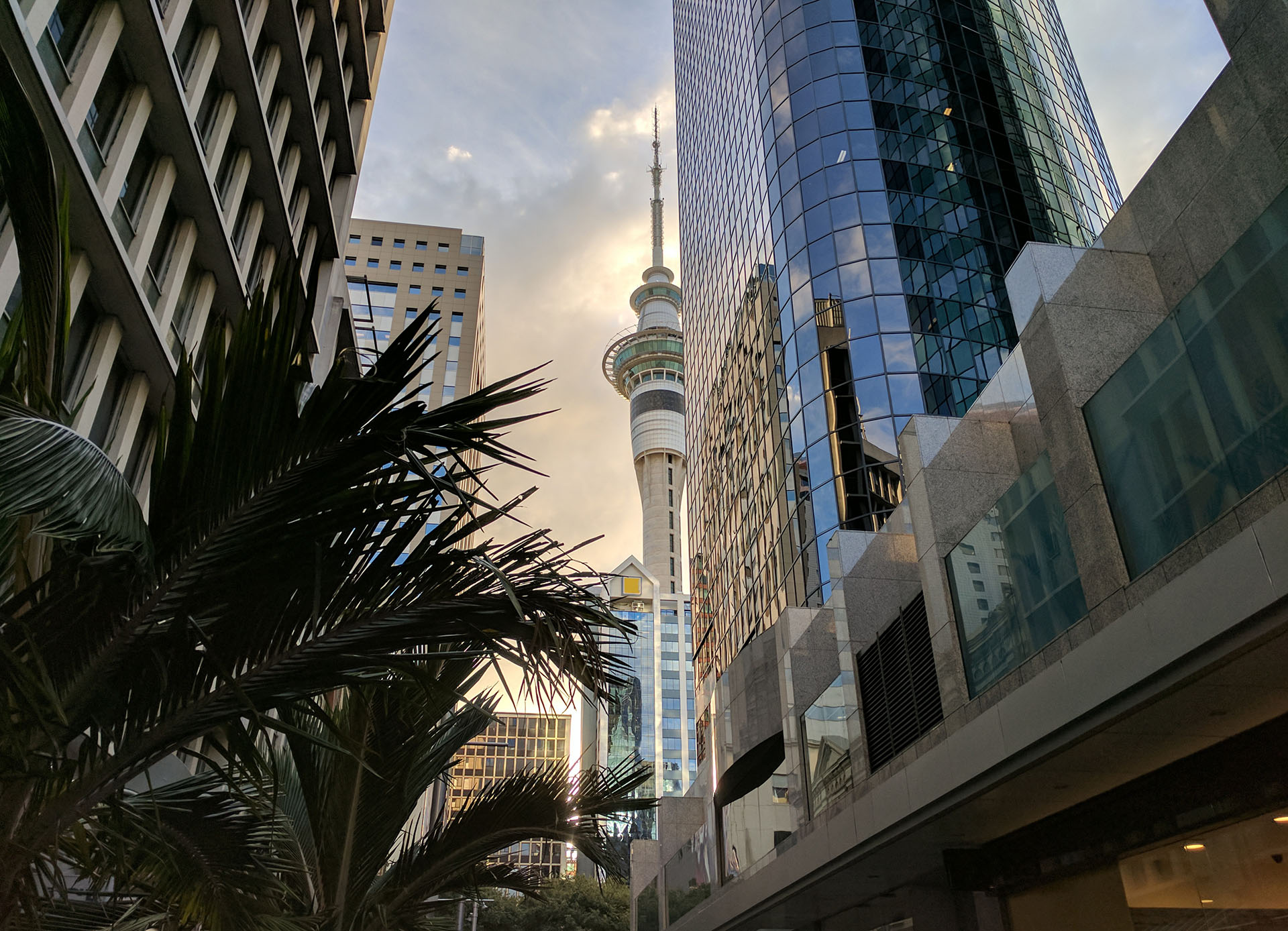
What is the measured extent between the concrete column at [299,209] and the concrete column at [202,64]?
4402 mm

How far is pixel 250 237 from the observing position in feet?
53.7

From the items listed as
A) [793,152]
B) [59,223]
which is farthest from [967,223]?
[59,223]

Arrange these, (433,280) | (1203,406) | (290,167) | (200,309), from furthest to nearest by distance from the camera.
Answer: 1. (433,280)
2. (290,167)
3. (200,309)
4. (1203,406)

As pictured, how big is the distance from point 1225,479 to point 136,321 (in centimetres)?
1213

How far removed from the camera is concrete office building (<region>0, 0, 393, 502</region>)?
1049cm

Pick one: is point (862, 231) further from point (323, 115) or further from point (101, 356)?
point (101, 356)

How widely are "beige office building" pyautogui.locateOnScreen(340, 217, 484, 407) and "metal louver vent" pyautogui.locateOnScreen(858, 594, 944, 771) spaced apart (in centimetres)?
6200

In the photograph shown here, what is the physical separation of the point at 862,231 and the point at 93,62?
19.4 meters

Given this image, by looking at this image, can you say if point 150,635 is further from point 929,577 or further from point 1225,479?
point 929,577

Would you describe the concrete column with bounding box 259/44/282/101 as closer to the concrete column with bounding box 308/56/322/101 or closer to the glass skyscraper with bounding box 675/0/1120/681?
the concrete column with bounding box 308/56/322/101

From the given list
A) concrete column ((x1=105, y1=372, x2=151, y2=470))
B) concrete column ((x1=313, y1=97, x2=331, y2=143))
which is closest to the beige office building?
concrete column ((x1=313, y1=97, x2=331, y2=143))

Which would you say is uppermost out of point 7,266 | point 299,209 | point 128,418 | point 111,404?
point 299,209

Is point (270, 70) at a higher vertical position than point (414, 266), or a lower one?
lower

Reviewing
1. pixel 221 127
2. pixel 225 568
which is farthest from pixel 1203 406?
pixel 221 127
